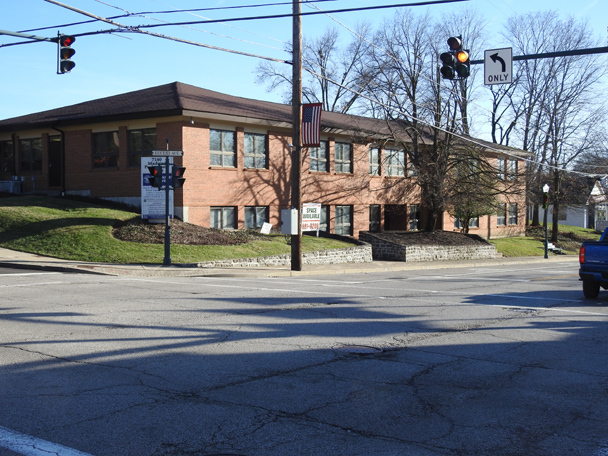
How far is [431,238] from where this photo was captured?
38094mm

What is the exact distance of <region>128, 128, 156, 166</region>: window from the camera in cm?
2970

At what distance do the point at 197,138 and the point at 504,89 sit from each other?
37561 millimetres

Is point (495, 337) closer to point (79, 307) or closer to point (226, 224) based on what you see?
point (79, 307)

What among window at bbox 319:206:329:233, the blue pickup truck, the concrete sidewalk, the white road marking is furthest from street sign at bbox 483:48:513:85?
window at bbox 319:206:329:233

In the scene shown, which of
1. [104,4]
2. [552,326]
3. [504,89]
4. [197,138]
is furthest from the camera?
[504,89]

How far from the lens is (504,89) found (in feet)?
188

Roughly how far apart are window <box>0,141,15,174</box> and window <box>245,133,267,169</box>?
1413 centimetres

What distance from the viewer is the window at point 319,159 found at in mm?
35000

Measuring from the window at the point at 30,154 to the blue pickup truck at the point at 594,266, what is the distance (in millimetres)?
29003

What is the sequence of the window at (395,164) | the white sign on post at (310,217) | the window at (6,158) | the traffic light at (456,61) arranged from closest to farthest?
the traffic light at (456,61) → the white sign on post at (310,217) → the window at (6,158) → the window at (395,164)

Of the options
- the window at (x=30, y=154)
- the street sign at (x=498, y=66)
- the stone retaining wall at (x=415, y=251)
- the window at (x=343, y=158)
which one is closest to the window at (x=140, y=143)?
the window at (x=30, y=154)

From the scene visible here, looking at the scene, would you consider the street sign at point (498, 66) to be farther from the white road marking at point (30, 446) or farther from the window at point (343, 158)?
the window at point (343, 158)

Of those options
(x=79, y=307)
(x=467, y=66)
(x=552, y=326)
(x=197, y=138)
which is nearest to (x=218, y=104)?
(x=197, y=138)

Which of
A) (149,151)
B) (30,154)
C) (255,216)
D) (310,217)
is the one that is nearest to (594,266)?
(310,217)
